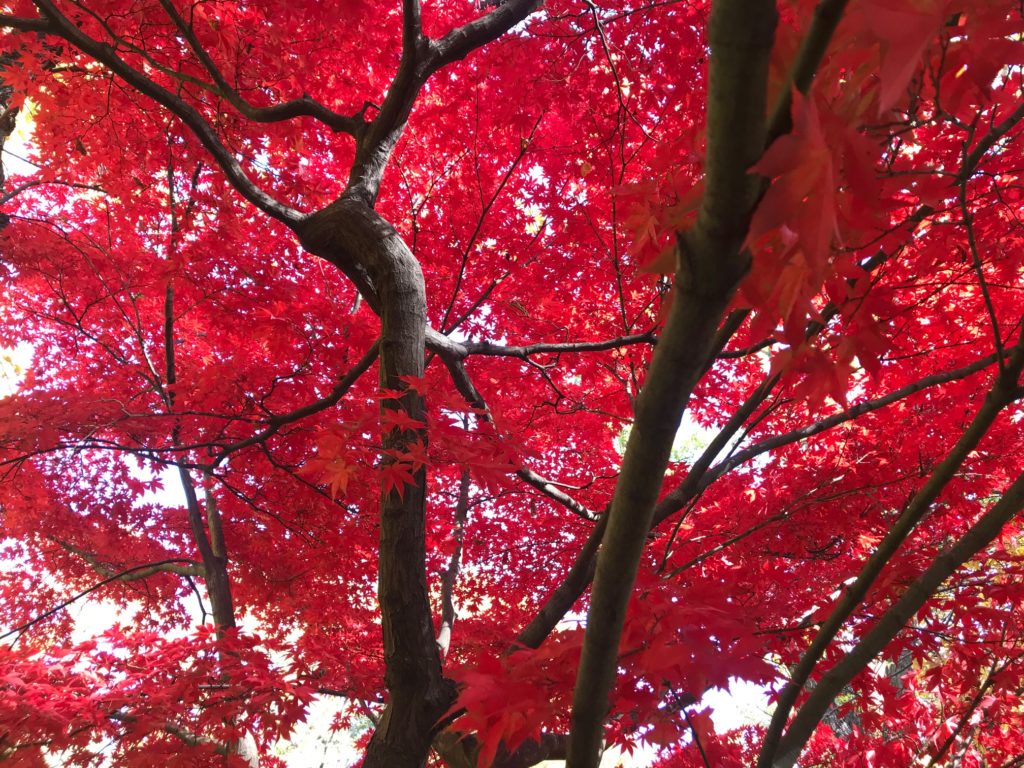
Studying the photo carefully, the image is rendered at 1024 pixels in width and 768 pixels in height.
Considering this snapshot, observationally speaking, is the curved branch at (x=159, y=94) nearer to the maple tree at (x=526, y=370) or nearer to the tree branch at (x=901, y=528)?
the maple tree at (x=526, y=370)

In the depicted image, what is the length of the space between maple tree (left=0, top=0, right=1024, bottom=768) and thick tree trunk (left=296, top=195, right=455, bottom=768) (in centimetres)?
2

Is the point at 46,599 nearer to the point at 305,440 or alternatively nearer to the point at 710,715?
the point at 305,440

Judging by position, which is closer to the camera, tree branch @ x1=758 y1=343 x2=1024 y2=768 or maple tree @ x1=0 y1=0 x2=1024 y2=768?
maple tree @ x1=0 y1=0 x2=1024 y2=768

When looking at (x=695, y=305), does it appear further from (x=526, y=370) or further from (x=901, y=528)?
Answer: (x=526, y=370)

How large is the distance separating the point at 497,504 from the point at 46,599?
6.98 meters

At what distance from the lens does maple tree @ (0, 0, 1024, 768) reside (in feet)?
3.64

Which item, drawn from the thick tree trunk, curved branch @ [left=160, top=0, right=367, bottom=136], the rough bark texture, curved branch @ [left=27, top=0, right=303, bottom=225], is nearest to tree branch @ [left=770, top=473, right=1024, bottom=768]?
the rough bark texture

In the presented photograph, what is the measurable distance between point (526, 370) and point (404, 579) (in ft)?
10.8

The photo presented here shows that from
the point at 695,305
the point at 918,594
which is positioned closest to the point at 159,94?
the point at 695,305

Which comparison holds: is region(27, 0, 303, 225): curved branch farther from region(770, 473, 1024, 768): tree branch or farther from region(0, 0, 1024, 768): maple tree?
region(770, 473, 1024, 768): tree branch

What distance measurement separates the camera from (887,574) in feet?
7.86

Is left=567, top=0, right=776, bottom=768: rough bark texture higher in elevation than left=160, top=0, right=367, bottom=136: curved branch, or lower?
lower

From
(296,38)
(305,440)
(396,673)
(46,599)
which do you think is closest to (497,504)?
(305,440)

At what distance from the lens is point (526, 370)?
5941 mm
